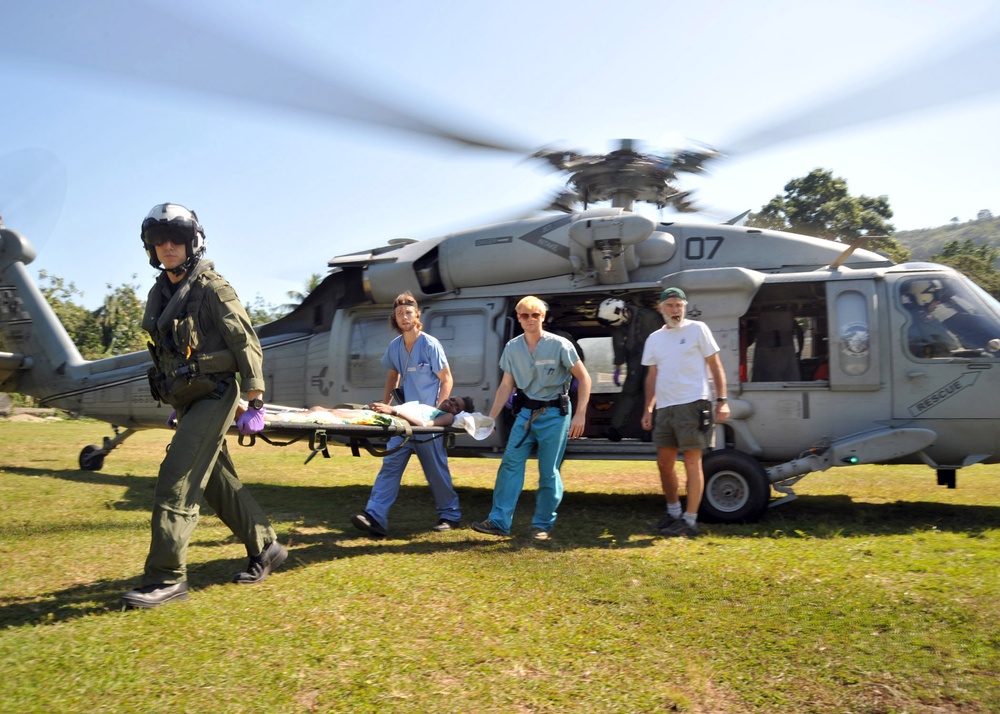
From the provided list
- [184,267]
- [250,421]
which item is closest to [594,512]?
[250,421]

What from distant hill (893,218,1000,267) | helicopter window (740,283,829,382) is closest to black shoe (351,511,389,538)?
helicopter window (740,283,829,382)

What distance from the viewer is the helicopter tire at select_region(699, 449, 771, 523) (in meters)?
6.45


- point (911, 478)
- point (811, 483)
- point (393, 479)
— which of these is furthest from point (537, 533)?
point (911, 478)

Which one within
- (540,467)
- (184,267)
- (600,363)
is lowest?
(540,467)

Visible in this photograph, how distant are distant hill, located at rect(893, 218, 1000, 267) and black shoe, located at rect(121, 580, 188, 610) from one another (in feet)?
431

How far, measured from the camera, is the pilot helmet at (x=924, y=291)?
6762 millimetres

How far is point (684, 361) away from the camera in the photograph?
5.79m

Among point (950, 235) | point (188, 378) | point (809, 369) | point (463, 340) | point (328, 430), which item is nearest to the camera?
point (188, 378)

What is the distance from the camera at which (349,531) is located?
606 centimetres

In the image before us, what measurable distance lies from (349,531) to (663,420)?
2.58 metres

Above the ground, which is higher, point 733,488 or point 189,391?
point 189,391

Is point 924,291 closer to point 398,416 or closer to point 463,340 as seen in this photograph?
point 463,340

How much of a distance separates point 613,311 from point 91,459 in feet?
22.0

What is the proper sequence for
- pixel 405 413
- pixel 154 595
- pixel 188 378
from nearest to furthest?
1. pixel 154 595
2. pixel 188 378
3. pixel 405 413
